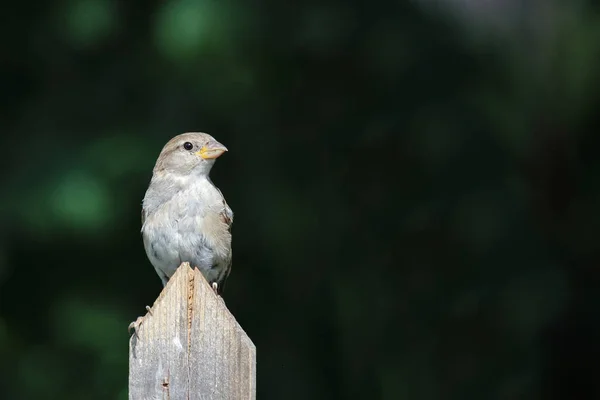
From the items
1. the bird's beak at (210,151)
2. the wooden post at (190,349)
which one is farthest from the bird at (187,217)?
the wooden post at (190,349)

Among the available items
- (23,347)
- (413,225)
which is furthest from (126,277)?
(413,225)

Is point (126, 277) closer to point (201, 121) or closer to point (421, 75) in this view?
point (201, 121)

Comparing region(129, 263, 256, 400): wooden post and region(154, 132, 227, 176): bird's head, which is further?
region(154, 132, 227, 176): bird's head

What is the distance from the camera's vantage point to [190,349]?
1.92 meters

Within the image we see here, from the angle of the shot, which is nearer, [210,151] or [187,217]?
[187,217]

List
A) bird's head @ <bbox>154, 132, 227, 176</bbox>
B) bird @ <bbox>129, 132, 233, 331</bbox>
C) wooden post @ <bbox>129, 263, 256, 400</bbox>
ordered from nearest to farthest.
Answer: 1. wooden post @ <bbox>129, 263, 256, 400</bbox>
2. bird @ <bbox>129, 132, 233, 331</bbox>
3. bird's head @ <bbox>154, 132, 227, 176</bbox>

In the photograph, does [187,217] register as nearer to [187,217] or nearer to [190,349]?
[187,217]

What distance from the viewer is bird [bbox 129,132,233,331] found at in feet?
9.91

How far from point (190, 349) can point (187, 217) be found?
3.83ft

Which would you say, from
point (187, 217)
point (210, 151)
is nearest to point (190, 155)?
point (210, 151)

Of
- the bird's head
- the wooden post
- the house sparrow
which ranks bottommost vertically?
the wooden post

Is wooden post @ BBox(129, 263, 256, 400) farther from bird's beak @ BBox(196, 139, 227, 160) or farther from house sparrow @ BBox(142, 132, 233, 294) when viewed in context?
bird's beak @ BBox(196, 139, 227, 160)

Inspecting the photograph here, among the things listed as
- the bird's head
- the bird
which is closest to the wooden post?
the bird

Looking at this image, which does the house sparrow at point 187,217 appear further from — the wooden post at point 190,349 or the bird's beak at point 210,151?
the wooden post at point 190,349
